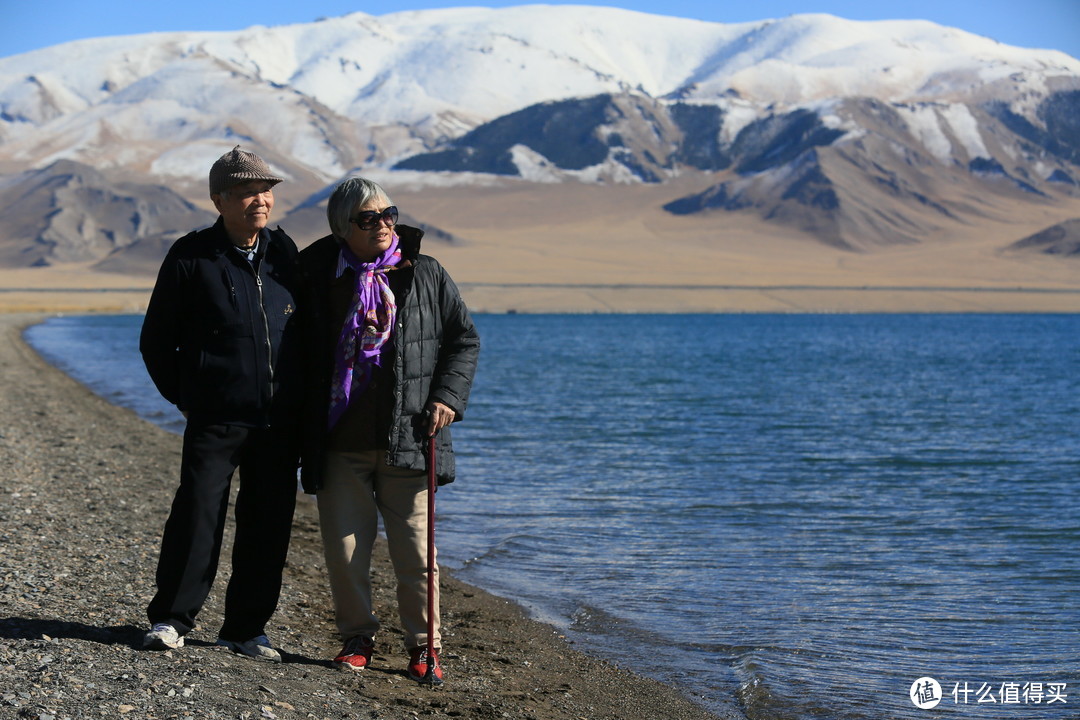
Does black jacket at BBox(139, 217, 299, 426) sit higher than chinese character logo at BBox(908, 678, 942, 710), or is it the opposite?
black jacket at BBox(139, 217, 299, 426)

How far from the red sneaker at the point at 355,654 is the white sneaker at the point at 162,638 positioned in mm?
664

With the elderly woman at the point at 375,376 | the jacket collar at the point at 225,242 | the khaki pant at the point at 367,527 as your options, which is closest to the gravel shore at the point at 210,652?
the khaki pant at the point at 367,527

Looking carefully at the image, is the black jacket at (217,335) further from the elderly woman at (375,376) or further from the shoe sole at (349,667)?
the shoe sole at (349,667)

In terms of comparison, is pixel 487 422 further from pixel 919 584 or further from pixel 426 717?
pixel 426 717

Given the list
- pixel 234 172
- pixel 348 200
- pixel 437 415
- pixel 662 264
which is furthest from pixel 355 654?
pixel 662 264

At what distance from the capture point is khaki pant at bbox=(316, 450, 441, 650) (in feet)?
16.4

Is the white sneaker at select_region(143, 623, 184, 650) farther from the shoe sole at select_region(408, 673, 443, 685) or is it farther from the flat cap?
the flat cap

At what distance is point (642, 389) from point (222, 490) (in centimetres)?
2627

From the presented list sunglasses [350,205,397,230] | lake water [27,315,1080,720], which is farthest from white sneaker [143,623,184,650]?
lake water [27,315,1080,720]

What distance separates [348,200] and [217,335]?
709 millimetres

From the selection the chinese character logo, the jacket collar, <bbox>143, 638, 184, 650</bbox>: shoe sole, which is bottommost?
the chinese character logo

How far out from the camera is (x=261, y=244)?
4.98 meters

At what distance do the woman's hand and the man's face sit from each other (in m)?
0.95

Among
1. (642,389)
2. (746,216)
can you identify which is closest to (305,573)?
(642,389)
